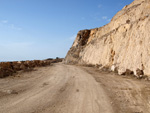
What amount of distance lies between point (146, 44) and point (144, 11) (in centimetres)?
978

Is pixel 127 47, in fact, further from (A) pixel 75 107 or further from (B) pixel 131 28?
(A) pixel 75 107

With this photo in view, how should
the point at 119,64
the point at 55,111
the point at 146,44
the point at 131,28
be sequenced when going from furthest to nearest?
the point at 131,28 → the point at 119,64 → the point at 146,44 → the point at 55,111

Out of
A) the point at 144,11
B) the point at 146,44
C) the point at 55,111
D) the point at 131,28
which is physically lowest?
the point at 55,111

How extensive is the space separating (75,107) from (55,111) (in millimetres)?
756

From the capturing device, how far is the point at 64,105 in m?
4.87

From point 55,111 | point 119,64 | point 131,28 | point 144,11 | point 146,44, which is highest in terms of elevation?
point 144,11

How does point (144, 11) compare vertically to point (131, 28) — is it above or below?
above

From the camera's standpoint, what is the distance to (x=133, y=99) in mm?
5531

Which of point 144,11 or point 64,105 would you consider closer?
point 64,105

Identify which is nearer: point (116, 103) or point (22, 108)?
point (22, 108)

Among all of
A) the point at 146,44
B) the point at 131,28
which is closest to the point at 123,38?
the point at 131,28

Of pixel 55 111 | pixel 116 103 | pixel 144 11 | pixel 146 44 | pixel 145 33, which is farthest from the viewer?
pixel 144 11

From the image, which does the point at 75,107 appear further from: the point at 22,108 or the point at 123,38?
the point at 123,38

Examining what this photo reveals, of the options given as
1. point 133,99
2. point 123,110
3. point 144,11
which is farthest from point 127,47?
point 123,110
